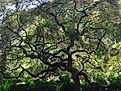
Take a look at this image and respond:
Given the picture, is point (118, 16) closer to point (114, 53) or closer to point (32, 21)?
point (114, 53)

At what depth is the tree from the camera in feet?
58.6

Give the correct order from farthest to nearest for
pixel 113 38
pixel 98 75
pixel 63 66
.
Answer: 1. pixel 98 75
2. pixel 113 38
3. pixel 63 66

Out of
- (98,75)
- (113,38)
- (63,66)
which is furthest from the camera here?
(98,75)

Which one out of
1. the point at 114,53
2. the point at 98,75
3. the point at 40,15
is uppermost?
the point at 40,15

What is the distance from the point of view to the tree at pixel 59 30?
1788 centimetres

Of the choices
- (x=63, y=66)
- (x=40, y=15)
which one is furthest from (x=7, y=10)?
(x=63, y=66)

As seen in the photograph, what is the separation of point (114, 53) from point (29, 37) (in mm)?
4990

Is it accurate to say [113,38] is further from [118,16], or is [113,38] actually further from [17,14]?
[17,14]

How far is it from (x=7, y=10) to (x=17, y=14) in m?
0.62

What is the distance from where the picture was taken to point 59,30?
17984 mm

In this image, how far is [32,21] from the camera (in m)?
18.1

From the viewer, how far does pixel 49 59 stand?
1878 centimetres

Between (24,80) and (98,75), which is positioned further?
(98,75)

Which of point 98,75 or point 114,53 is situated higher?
point 114,53
